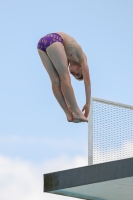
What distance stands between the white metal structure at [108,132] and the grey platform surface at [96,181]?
428mm

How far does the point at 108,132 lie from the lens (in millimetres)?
12266

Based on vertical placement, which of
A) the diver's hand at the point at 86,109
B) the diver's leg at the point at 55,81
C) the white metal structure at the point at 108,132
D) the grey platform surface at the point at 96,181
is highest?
the diver's leg at the point at 55,81

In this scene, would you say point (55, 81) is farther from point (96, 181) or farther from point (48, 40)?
point (96, 181)

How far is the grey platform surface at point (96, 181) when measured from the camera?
11.2 metres

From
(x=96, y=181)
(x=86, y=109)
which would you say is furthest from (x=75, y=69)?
(x=96, y=181)

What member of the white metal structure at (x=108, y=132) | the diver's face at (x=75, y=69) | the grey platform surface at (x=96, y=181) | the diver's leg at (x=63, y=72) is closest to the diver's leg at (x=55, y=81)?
the diver's leg at (x=63, y=72)

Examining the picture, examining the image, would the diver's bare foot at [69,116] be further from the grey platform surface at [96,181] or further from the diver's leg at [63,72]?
the grey platform surface at [96,181]

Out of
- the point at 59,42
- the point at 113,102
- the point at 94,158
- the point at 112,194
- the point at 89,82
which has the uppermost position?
the point at 59,42

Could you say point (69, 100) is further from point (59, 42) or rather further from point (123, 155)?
point (123, 155)

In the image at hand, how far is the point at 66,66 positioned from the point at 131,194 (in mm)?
3363

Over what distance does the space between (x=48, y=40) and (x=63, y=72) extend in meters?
0.53

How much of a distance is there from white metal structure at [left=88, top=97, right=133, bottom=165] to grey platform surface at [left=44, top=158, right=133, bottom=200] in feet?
1.40

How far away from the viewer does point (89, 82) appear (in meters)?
10.5

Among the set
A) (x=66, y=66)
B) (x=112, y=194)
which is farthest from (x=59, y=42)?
(x=112, y=194)
